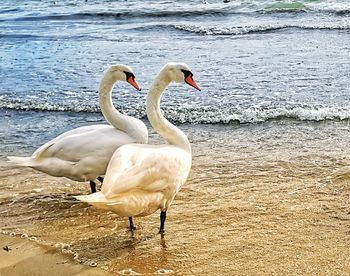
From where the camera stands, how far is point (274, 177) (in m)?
6.15

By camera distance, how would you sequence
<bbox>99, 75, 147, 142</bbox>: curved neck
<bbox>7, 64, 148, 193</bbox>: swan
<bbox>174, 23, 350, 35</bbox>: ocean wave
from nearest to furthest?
<bbox>7, 64, 148, 193</bbox>: swan, <bbox>99, 75, 147, 142</bbox>: curved neck, <bbox>174, 23, 350, 35</bbox>: ocean wave

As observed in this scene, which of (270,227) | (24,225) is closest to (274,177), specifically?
(270,227)

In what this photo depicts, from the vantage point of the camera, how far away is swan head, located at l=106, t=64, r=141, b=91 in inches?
243

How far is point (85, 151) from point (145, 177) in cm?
122

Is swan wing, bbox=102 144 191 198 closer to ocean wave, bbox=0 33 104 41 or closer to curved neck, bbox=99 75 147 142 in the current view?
curved neck, bbox=99 75 147 142

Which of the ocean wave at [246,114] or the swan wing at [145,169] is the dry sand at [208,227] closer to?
the swan wing at [145,169]

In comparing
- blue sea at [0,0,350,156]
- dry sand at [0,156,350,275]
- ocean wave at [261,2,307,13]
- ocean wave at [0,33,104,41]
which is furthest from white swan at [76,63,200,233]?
ocean wave at [261,2,307,13]

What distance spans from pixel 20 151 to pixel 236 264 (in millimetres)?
3784

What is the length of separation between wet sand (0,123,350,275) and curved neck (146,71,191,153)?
24.7 inches

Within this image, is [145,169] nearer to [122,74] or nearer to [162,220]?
[162,220]


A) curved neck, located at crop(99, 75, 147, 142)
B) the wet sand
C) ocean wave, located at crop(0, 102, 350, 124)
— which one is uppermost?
curved neck, located at crop(99, 75, 147, 142)

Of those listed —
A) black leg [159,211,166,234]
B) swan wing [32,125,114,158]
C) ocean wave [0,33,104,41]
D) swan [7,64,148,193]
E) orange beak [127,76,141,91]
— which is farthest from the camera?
ocean wave [0,33,104,41]

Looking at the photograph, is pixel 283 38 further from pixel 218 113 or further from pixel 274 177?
pixel 274 177

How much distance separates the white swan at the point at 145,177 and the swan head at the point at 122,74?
96cm
